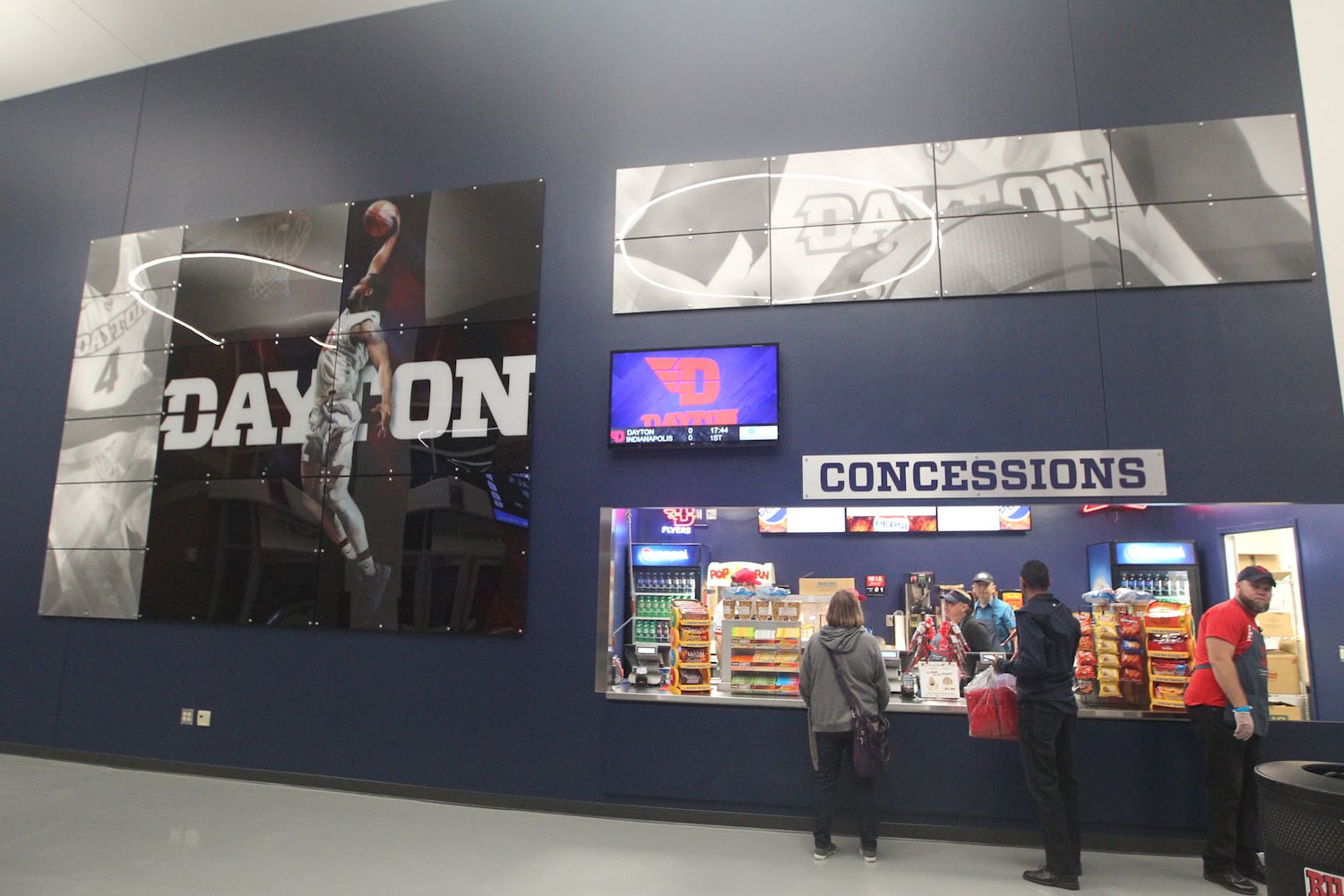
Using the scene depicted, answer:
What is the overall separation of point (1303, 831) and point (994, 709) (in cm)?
175

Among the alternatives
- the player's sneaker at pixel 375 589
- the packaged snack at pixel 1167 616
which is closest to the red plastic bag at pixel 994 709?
the packaged snack at pixel 1167 616

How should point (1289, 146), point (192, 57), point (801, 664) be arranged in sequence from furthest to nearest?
point (192, 57), point (1289, 146), point (801, 664)

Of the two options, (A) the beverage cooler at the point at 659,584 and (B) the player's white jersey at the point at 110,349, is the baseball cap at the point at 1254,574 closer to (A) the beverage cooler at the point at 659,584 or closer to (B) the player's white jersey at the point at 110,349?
(A) the beverage cooler at the point at 659,584

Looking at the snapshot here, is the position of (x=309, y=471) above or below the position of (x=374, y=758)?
above

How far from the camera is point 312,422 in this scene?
5594mm

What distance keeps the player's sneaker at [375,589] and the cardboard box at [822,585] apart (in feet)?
11.9

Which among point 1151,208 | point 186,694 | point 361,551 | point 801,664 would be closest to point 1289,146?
point 1151,208

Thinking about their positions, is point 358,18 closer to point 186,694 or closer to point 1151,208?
point 186,694

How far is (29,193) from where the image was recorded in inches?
275

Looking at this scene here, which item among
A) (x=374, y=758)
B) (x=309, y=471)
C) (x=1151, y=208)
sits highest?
(x=1151, y=208)

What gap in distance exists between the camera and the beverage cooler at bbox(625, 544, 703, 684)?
20.4ft

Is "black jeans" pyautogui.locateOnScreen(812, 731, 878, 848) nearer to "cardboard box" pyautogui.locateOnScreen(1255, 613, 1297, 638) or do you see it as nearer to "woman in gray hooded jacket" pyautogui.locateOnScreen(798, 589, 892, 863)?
"woman in gray hooded jacket" pyautogui.locateOnScreen(798, 589, 892, 863)

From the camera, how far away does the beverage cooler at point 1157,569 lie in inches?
245

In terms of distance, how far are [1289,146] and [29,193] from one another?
9919 mm
